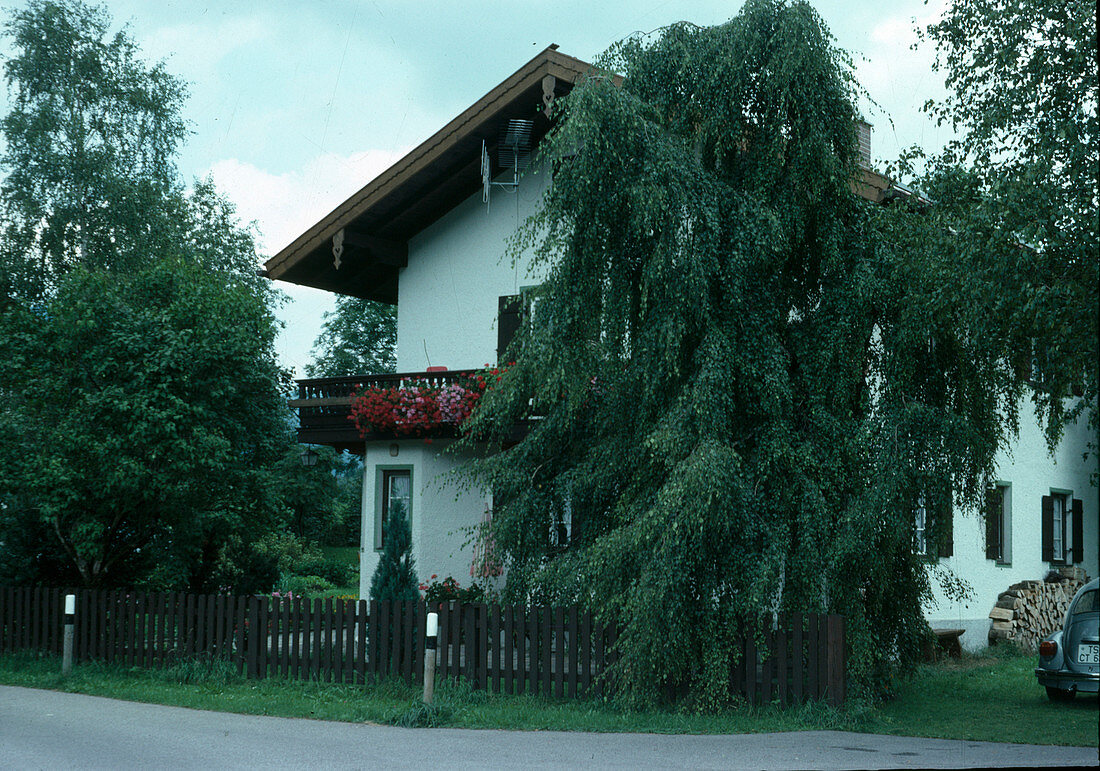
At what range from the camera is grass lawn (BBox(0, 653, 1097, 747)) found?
11594mm

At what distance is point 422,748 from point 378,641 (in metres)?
4.40

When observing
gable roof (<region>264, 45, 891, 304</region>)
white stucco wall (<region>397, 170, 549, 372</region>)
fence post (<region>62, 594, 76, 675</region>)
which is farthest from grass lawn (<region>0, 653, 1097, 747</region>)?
gable roof (<region>264, 45, 891, 304</region>)

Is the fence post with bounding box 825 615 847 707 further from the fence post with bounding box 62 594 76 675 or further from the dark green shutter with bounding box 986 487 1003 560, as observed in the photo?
the dark green shutter with bounding box 986 487 1003 560

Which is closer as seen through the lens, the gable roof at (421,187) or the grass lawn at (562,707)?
the grass lawn at (562,707)

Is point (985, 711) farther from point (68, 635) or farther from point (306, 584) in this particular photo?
point (306, 584)

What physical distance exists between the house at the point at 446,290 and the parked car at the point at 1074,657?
4.72 meters

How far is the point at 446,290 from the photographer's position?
21.3 metres

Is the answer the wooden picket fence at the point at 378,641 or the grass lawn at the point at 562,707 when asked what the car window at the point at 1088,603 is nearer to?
the grass lawn at the point at 562,707

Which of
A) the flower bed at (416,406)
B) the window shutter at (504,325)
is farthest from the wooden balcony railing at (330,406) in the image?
the window shutter at (504,325)

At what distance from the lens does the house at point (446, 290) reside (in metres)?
19.8

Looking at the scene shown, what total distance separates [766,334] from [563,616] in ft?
12.9

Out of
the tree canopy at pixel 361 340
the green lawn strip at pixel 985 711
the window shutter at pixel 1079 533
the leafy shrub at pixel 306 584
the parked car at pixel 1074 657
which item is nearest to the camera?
the green lawn strip at pixel 985 711

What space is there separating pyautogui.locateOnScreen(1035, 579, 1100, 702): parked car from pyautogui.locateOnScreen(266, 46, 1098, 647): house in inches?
186

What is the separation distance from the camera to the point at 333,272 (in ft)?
76.3
